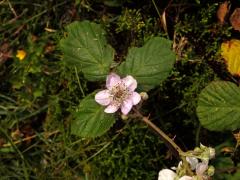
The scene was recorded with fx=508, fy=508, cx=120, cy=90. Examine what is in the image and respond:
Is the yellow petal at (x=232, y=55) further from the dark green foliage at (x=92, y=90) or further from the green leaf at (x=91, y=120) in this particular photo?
the green leaf at (x=91, y=120)

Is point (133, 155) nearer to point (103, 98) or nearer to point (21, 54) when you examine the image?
point (103, 98)

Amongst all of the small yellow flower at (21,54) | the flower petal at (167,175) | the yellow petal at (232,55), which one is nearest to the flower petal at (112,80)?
the flower petal at (167,175)

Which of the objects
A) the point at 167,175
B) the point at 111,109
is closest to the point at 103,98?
the point at 111,109

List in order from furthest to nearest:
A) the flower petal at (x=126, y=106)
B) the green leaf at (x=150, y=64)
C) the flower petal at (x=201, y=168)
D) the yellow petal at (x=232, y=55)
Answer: the yellow petal at (x=232, y=55) < the green leaf at (x=150, y=64) < the flower petal at (x=126, y=106) < the flower petal at (x=201, y=168)

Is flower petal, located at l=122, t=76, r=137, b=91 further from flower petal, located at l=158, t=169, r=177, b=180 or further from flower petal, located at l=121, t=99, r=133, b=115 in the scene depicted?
flower petal, located at l=158, t=169, r=177, b=180

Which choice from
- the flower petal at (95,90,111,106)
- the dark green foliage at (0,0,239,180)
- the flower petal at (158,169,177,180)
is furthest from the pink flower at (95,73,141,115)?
the dark green foliage at (0,0,239,180)

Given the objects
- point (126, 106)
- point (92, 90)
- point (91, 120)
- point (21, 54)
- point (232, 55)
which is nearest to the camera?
point (126, 106)

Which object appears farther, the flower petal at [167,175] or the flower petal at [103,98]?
the flower petal at [103,98]
